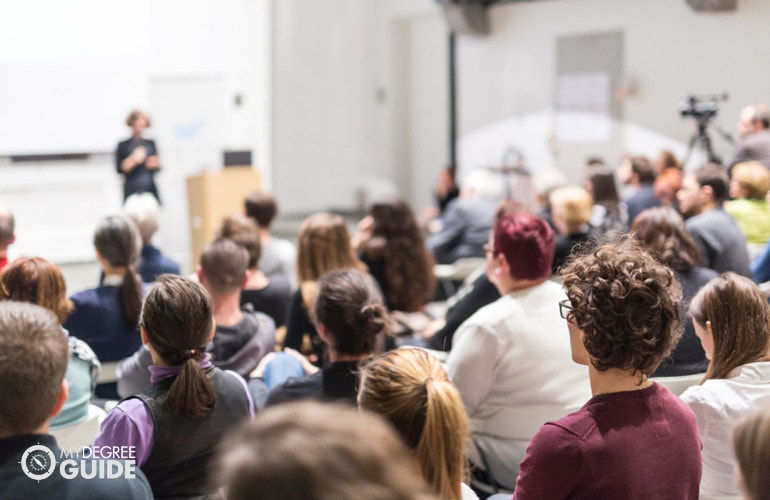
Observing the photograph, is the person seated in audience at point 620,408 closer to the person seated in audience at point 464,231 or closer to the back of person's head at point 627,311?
the back of person's head at point 627,311

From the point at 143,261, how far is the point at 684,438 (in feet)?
10.2

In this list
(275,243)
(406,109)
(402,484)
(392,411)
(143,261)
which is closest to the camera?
(402,484)

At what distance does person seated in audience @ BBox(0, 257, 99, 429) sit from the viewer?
2.76 metres

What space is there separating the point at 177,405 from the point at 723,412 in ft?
4.44

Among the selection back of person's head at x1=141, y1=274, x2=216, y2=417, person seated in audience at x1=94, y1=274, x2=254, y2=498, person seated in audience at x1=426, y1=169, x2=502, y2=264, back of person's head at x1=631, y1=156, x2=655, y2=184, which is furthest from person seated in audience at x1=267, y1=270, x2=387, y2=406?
back of person's head at x1=631, y1=156, x2=655, y2=184

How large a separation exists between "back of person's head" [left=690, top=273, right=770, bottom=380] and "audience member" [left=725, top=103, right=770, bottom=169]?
519cm

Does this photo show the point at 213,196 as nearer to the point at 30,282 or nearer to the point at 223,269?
the point at 223,269

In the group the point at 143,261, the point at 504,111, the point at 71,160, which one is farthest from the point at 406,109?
the point at 143,261

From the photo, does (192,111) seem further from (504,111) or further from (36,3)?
(504,111)

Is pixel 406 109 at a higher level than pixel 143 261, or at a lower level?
higher

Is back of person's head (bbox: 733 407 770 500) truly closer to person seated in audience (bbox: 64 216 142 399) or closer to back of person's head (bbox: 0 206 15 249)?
person seated in audience (bbox: 64 216 142 399)

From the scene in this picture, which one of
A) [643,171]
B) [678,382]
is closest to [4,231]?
[678,382]

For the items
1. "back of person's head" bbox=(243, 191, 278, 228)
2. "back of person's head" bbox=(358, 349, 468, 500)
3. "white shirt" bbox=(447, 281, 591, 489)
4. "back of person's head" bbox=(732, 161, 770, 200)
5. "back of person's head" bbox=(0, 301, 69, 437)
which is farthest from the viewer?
"back of person's head" bbox=(732, 161, 770, 200)

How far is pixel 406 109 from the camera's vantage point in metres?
11.8
